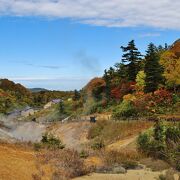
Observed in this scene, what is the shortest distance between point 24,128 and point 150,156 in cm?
4044

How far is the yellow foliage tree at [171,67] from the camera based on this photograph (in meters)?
57.9

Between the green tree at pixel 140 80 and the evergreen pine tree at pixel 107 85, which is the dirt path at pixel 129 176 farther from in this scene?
the evergreen pine tree at pixel 107 85

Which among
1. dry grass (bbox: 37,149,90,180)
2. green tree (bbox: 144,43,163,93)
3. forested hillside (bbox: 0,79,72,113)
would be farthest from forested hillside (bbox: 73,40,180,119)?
forested hillside (bbox: 0,79,72,113)

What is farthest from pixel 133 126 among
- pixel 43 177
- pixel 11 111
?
pixel 11 111

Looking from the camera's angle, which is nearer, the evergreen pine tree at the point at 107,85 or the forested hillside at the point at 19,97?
the evergreen pine tree at the point at 107,85

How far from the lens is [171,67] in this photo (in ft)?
197

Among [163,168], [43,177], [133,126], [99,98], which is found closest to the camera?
[43,177]

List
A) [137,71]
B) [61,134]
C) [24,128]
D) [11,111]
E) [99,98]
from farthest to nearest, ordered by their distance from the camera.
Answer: [11,111]
[99,98]
[137,71]
[24,128]
[61,134]

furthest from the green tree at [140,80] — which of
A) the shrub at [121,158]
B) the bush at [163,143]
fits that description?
the shrub at [121,158]

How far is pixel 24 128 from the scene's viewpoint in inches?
2502

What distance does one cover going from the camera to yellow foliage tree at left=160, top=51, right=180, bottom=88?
57875mm

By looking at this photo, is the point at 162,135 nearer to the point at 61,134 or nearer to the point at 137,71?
the point at 61,134

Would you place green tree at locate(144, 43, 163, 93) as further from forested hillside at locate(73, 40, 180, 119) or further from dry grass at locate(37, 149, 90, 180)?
dry grass at locate(37, 149, 90, 180)

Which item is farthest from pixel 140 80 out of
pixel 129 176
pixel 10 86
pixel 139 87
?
pixel 10 86
